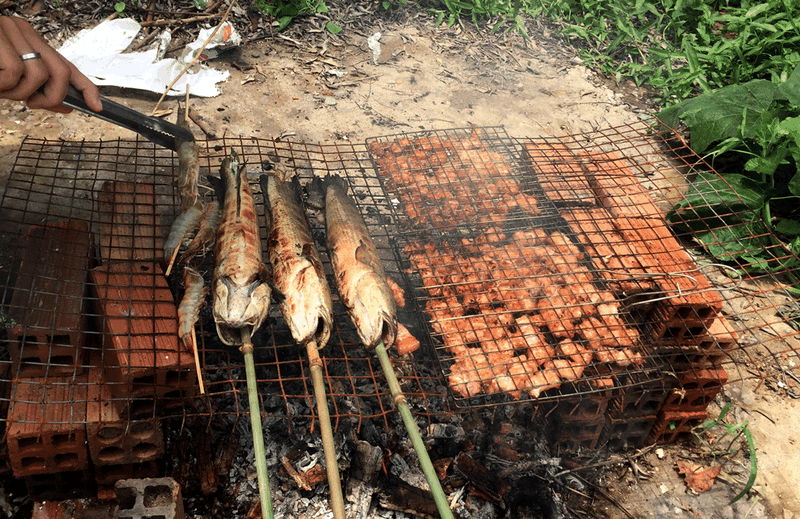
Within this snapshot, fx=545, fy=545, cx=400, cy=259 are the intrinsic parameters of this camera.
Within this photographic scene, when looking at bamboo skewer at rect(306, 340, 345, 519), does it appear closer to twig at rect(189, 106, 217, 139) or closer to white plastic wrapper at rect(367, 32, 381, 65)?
twig at rect(189, 106, 217, 139)

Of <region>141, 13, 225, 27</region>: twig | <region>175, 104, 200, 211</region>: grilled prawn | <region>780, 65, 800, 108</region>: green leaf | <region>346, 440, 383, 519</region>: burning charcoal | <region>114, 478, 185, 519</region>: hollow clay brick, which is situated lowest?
<region>346, 440, 383, 519</region>: burning charcoal

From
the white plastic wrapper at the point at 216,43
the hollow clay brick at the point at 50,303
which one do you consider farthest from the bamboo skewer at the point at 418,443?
the white plastic wrapper at the point at 216,43

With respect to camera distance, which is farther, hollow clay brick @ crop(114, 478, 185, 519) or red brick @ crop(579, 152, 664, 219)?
red brick @ crop(579, 152, 664, 219)

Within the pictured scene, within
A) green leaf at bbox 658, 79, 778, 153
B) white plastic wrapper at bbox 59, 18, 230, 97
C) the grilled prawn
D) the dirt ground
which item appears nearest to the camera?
the grilled prawn

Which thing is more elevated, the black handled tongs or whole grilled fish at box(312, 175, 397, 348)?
the black handled tongs

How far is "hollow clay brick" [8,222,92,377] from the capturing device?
366 centimetres

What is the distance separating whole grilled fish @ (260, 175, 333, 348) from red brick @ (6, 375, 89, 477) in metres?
1.37

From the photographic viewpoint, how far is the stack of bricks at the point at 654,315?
4.44 meters

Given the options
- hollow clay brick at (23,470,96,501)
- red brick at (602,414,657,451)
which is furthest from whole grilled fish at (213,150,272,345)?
red brick at (602,414,657,451)

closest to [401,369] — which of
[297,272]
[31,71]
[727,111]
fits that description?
[297,272]

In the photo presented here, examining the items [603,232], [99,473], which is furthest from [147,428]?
[603,232]

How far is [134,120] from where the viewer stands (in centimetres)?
451

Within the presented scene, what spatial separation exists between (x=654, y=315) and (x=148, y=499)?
4127 mm

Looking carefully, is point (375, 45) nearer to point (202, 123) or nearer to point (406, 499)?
point (202, 123)
